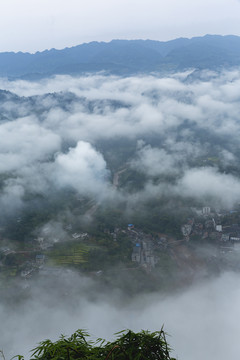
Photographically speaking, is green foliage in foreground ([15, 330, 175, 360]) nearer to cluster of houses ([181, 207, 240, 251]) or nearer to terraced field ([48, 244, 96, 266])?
terraced field ([48, 244, 96, 266])

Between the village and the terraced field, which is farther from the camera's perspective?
the terraced field

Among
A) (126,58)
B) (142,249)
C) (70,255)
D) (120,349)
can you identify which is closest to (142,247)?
(142,249)

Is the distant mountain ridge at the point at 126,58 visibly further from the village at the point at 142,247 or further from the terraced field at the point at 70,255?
the terraced field at the point at 70,255

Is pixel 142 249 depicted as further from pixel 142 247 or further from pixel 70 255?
pixel 70 255

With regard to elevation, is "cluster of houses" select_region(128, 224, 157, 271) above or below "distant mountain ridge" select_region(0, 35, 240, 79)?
below

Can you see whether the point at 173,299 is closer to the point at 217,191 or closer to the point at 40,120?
the point at 217,191

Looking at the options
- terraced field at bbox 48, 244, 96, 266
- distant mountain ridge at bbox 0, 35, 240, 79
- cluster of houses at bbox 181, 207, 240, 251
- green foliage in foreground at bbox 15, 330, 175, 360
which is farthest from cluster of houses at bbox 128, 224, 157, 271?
distant mountain ridge at bbox 0, 35, 240, 79

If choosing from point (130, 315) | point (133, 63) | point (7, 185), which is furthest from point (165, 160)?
point (133, 63)

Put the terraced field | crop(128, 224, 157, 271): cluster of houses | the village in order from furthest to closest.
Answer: the terraced field < crop(128, 224, 157, 271): cluster of houses < the village

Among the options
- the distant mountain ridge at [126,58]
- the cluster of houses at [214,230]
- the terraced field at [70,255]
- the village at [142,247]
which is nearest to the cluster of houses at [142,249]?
the village at [142,247]
